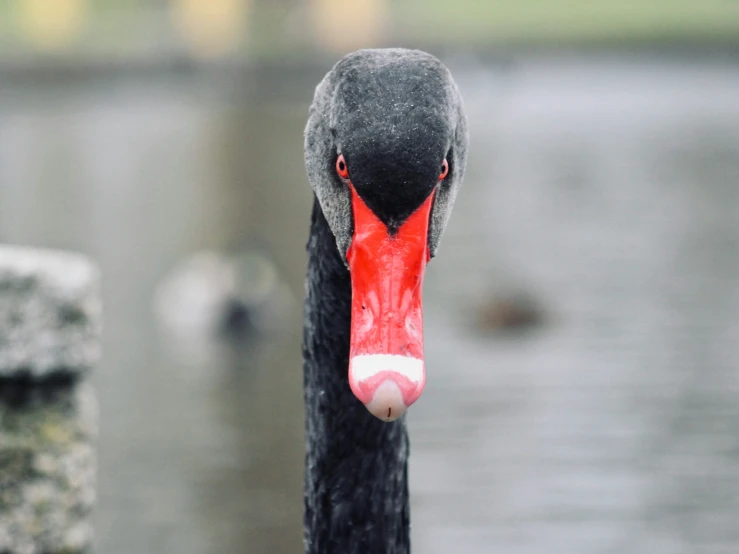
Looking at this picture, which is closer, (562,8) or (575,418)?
(575,418)

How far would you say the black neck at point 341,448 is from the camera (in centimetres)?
226

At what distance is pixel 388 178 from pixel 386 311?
0.21 meters

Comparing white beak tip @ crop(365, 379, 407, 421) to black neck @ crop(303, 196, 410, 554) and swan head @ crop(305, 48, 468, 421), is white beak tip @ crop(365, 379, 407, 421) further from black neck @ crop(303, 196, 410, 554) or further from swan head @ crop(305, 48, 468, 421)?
black neck @ crop(303, 196, 410, 554)

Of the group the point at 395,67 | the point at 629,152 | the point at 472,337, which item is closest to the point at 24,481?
the point at 395,67

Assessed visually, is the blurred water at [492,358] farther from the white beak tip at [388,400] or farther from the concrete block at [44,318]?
the white beak tip at [388,400]

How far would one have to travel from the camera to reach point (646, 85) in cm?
2641

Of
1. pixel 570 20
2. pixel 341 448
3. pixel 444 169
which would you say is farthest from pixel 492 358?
pixel 570 20

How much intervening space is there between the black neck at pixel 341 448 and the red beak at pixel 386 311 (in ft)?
0.98

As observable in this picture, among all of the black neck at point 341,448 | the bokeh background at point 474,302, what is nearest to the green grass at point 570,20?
the bokeh background at point 474,302

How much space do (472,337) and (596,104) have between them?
16995 mm

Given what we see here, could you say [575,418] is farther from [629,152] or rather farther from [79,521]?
[629,152]

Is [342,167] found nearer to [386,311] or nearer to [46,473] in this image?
[386,311]

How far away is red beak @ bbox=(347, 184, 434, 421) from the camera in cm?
171

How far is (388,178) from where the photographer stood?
1.86 metres
